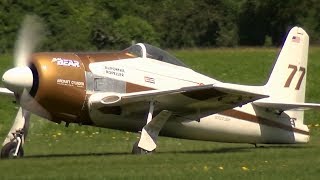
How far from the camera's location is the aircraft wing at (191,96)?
57.8 ft

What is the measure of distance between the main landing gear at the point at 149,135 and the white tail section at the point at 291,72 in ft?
11.3

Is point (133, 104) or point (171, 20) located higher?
point (133, 104)

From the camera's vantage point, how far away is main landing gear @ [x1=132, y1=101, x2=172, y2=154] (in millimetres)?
17953

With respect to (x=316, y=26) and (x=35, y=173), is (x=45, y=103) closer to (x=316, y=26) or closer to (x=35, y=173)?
(x=35, y=173)

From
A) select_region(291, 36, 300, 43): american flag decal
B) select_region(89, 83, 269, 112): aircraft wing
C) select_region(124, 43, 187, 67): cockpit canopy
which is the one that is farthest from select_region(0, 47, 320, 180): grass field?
select_region(291, 36, 300, 43): american flag decal

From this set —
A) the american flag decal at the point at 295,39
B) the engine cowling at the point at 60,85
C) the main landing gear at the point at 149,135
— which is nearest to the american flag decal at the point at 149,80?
the main landing gear at the point at 149,135

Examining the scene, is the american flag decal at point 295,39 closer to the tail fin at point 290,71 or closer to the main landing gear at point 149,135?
the tail fin at point 290,71

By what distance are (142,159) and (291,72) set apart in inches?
225

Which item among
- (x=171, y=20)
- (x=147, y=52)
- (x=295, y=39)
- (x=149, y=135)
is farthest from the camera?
(x=171, y=20)

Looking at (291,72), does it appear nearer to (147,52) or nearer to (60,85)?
(147,52)

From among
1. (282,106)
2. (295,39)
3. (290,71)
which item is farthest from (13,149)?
(295,39)

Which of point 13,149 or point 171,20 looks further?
point 171,20

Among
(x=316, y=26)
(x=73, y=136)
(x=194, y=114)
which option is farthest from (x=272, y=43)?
(x=194, y=114)

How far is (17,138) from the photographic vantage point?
17781 millimetres
